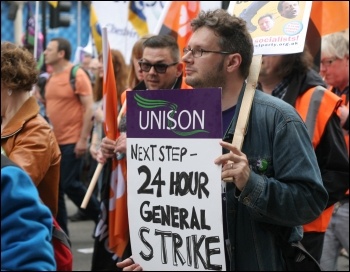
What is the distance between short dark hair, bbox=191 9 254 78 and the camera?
11.2 ft

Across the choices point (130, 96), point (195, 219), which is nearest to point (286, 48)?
point (130, 96)

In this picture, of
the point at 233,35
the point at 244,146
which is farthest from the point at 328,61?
the point at 244,146

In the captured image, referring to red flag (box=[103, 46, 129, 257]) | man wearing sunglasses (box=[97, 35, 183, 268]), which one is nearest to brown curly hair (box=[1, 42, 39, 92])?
red flag (box=[103, 46, 129, 257])

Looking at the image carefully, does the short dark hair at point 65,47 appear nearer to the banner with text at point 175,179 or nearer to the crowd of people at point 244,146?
the crowd of people at point 244,146

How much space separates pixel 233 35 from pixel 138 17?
15.5 feet

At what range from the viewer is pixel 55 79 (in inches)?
335

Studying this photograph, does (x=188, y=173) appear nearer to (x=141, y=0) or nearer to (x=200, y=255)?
(x=200, y=255)

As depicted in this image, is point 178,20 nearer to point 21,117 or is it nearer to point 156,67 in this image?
point 156,67

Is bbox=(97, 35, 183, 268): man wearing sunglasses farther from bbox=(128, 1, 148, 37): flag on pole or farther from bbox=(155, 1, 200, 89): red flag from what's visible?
bbox=(128, 1, 148, 37): flag on pole

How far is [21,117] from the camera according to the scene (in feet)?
13.4

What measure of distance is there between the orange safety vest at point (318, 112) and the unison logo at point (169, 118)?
1391mm

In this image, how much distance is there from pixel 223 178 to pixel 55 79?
564 cm

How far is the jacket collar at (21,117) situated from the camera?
13.3 feet

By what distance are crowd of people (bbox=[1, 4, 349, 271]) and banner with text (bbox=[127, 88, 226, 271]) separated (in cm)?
9
